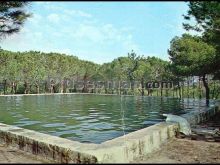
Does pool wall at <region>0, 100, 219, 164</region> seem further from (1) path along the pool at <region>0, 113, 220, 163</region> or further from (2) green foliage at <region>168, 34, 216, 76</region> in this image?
(2) green foliage at <region>168, 34, 216, 76</region>

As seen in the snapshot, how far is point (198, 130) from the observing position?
929 centimetres

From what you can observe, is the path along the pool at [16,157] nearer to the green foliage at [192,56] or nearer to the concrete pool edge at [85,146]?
the concrete pool edge at [85,146]

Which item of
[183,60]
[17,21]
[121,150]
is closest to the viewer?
[121,150]

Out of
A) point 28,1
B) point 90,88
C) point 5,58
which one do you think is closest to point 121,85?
point 90,88

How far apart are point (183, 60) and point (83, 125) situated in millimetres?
15748

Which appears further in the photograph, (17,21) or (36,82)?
(36,82)

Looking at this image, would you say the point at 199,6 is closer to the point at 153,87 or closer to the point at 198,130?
the point at 198,130

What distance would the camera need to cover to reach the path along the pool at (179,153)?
228 inches

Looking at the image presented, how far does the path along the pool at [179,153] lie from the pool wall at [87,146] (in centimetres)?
15

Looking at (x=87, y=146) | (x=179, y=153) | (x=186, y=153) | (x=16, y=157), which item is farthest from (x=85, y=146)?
(x=186, y=153)

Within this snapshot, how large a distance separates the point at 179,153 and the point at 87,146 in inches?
74.2

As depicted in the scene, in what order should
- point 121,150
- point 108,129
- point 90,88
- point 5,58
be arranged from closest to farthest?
1. point 121,150
2. point 108,129
3. point 5,58
4. point 90,88

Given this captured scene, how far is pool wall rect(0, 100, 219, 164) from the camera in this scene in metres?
5.37

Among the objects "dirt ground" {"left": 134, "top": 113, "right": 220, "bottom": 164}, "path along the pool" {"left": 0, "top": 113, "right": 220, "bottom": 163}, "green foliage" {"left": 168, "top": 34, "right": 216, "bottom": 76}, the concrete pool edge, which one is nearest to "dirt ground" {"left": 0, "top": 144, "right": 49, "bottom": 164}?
"path along the pool" {"left": 0, "top": 113, "right": 220, "bottom": 163}
